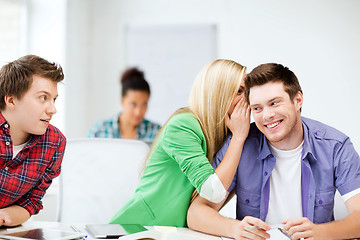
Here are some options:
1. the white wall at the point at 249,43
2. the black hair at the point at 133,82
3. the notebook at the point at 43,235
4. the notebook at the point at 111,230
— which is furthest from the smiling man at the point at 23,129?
the white wall at the point at 249,43

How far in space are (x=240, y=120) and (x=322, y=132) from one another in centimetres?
33

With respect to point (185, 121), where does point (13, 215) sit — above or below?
below

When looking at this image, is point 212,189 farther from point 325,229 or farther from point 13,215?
point 13,215

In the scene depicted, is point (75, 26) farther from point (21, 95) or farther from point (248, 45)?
point (21, 95)

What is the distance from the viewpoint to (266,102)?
1.60 m

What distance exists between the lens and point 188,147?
1.59m

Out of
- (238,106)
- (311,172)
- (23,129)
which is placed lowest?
(311,172)

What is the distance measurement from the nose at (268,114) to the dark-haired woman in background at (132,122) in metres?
1.75

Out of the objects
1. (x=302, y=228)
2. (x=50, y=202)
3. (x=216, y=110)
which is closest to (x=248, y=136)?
(x=216, y=110)

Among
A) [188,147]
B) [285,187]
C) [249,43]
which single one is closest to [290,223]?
[285,187]

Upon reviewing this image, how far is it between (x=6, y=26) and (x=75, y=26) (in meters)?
0.66

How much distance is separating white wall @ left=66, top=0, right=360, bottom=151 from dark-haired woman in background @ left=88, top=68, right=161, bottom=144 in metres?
0.79

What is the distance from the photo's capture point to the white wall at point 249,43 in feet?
13.6

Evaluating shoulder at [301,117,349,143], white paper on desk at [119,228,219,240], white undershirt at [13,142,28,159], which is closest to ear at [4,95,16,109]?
white undershirt at [13,142,28,159]
